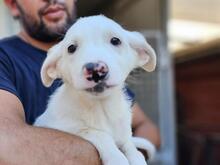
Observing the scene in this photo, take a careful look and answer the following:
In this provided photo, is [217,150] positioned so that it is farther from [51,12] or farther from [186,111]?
[51,12]

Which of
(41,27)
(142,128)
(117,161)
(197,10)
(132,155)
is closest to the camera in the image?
(117,161)

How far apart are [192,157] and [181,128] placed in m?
0.47

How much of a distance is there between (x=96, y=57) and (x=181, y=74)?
6.09m

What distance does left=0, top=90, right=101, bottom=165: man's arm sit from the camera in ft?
5.05

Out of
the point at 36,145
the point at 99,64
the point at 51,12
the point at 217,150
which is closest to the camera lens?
the point at 99,64

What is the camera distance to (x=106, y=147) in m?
1.61

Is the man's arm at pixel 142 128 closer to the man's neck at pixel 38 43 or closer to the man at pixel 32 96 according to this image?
the man at pixel 32 96

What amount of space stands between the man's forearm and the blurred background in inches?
100

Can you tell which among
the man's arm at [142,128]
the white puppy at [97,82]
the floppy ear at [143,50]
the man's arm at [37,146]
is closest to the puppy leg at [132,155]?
the white puppy at [97,82]

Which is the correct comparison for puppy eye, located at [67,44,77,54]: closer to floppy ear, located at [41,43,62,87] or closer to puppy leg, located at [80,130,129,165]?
floppy ear, located at [41,43,62,87]

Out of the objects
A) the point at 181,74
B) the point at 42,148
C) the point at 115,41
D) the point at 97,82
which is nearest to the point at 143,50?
the point at 115,41

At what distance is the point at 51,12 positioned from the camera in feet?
6.67

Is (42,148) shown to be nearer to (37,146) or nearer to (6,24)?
(37,146)

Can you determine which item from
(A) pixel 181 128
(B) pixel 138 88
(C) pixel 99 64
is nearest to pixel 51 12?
(C) pixel 99 64
